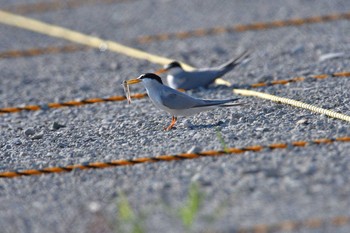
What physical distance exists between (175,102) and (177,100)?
0.07 ft

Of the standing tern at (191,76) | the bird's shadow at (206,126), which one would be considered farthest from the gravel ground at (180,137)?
the standing tern at (191,76)

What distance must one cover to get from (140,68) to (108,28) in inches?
105

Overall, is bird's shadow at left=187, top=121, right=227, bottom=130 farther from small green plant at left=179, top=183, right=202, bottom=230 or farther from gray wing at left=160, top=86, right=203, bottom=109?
small green plant at left=179, top=183, right=202, bottom=230

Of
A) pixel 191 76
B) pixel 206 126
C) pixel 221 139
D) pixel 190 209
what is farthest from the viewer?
pixel 191 76

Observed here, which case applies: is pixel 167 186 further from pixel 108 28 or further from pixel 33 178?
pixel 108 28

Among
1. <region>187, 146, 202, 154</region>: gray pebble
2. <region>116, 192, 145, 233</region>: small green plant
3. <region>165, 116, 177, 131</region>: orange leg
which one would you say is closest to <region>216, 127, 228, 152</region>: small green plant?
<region>187, 146, 202, 154</region>: gray pebble

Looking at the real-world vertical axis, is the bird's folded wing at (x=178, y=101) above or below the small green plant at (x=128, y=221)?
above

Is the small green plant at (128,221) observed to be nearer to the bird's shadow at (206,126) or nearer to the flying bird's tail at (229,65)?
the bird's shadow at (206,126)

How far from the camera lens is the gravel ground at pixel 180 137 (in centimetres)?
460

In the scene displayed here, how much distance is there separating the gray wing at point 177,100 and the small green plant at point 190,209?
190cm

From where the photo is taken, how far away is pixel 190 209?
4379 mm

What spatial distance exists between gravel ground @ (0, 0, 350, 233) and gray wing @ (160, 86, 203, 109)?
0.18 m

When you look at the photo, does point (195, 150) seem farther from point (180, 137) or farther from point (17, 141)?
point (17, 141)

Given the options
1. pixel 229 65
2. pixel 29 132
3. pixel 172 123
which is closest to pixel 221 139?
pixel 172 123
